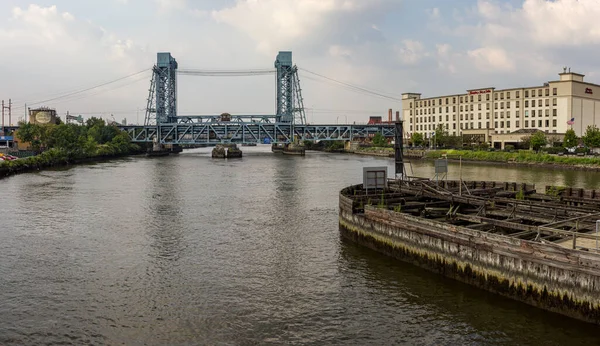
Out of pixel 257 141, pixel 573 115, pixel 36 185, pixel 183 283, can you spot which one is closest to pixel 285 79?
pixel 257 141

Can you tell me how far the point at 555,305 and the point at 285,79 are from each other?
166 m

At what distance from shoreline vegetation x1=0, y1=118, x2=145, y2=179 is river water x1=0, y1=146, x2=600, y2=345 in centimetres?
4807

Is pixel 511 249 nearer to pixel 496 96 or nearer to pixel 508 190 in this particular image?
pixel 508 190

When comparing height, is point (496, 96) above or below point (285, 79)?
below

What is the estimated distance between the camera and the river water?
16.4 meters

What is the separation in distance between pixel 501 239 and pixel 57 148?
106 m

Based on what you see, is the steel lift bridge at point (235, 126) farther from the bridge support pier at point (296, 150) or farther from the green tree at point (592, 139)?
the green tree at point (592, 139)

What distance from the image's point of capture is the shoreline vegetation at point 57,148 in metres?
81.5

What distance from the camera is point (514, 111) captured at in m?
128

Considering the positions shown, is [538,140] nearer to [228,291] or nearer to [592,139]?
[592,139]

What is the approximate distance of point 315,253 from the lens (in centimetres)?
2648

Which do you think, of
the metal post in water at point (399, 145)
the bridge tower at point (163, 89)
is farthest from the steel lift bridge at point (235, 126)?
the metal post in water at point (399, 145)

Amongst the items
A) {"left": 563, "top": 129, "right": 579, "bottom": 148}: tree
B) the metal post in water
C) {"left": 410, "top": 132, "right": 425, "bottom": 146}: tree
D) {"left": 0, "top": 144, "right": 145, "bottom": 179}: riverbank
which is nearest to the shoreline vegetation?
{"left": 0, "top": 144, "right": 145, "bottom": 179}: riverbank

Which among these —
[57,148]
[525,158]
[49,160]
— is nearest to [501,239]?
[525,158]
